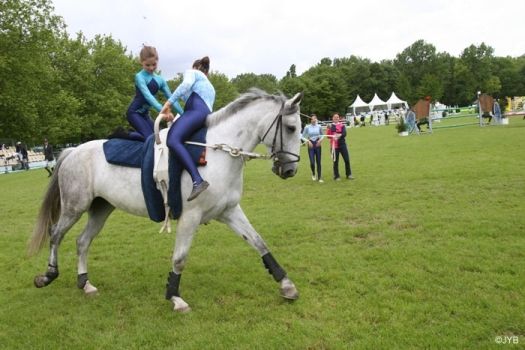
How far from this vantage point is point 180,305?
16.5 feet

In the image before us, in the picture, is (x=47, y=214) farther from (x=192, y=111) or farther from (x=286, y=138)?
(x=286, y=138)

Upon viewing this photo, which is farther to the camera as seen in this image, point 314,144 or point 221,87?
point 221,87

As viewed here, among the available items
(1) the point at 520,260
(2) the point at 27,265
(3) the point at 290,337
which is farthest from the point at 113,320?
(1) the point at 520,260

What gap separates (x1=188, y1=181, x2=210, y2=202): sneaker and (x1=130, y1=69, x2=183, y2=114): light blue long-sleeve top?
1.27 meters

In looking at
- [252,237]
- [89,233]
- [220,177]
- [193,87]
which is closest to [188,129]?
[193,87]

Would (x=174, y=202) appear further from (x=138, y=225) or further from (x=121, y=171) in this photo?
(x=138, y=225)

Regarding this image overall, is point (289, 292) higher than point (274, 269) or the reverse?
the reverse

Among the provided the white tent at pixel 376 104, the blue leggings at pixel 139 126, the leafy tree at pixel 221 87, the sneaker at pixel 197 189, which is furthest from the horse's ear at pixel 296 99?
the white tent at pixel 376 104

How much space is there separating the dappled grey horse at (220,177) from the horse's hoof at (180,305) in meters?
0.01

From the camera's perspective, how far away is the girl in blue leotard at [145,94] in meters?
5.48

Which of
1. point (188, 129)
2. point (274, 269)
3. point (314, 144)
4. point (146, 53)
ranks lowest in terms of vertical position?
point (274, 269)

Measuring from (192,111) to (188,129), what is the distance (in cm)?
26

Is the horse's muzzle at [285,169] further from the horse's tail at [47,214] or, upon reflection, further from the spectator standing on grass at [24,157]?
the spectator standing on grass at [24,157]

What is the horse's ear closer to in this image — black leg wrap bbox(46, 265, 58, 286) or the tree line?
the tree line
